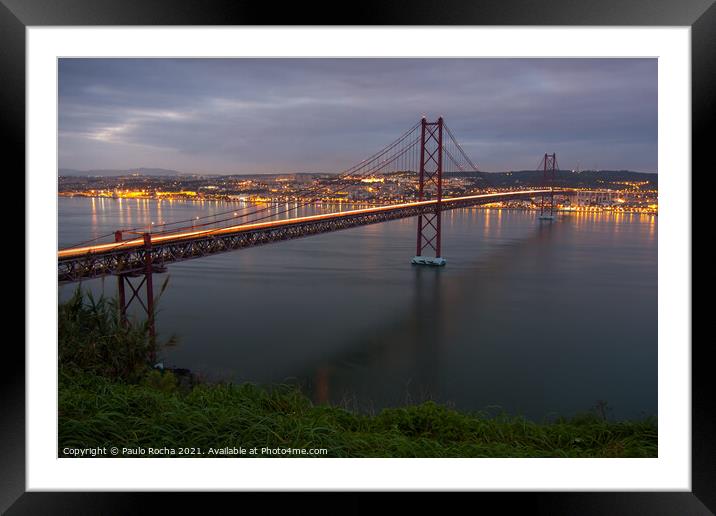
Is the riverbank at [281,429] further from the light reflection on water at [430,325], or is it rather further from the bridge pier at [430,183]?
the bridge pier at [430,183]

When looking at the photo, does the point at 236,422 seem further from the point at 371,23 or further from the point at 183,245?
the point at 183,245

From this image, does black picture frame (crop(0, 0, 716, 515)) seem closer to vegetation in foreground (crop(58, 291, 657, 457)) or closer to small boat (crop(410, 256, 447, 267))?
vegetation in foreground (crop(58, 291, 657, 457))

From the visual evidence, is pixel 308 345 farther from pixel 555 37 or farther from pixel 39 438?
pixel 555 37

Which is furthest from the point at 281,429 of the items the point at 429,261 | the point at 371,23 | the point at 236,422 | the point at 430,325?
the point at 429,261

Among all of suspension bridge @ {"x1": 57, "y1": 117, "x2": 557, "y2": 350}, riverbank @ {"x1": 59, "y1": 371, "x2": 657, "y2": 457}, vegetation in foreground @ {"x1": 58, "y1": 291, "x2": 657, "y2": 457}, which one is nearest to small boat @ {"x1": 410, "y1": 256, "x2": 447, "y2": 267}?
suspension bridge @ {"x1": 57, "y1": 117, "x2": 557, "y2": 350}

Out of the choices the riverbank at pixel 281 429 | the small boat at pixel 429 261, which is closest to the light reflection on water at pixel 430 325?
the small boat at pixel 429 261

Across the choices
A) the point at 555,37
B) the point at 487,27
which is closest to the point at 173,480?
the point at 487,27

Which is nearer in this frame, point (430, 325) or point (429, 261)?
point (430, 325)
